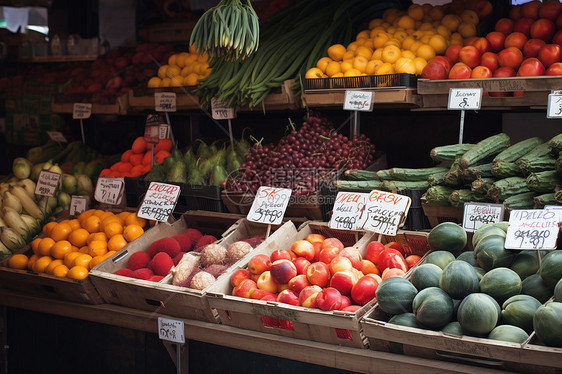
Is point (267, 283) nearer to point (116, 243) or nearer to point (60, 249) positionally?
point (116, 243)

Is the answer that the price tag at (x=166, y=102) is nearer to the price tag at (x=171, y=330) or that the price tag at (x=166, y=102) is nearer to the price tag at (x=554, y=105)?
the price tag at (x=171, y=330)

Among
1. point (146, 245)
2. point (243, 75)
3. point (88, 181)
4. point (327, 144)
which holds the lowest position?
point (146, 245)

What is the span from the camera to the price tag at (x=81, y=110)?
4.28 meters

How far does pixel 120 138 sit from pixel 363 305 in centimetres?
343

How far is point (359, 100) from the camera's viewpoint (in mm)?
3002

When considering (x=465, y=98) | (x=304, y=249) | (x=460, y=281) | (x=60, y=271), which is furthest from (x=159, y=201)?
(x=460, y=281)

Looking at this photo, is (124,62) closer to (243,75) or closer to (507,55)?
(243,75)

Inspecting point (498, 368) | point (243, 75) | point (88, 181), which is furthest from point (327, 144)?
point (88, 181)

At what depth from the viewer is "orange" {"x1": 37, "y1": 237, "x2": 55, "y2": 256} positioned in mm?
3229

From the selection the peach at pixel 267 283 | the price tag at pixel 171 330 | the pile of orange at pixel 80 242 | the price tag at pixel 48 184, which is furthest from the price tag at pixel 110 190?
the peach at pixel 267 283

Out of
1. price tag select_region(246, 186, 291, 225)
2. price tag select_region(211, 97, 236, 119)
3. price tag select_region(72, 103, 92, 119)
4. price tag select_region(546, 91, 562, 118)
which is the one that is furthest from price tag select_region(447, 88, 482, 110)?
price tag select_region(72, 103, 92, 119)

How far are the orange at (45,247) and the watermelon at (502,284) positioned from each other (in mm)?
2326

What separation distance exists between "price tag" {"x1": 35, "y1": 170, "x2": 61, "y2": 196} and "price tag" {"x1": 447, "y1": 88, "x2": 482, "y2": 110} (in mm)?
2428

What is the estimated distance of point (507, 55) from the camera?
280 cm
